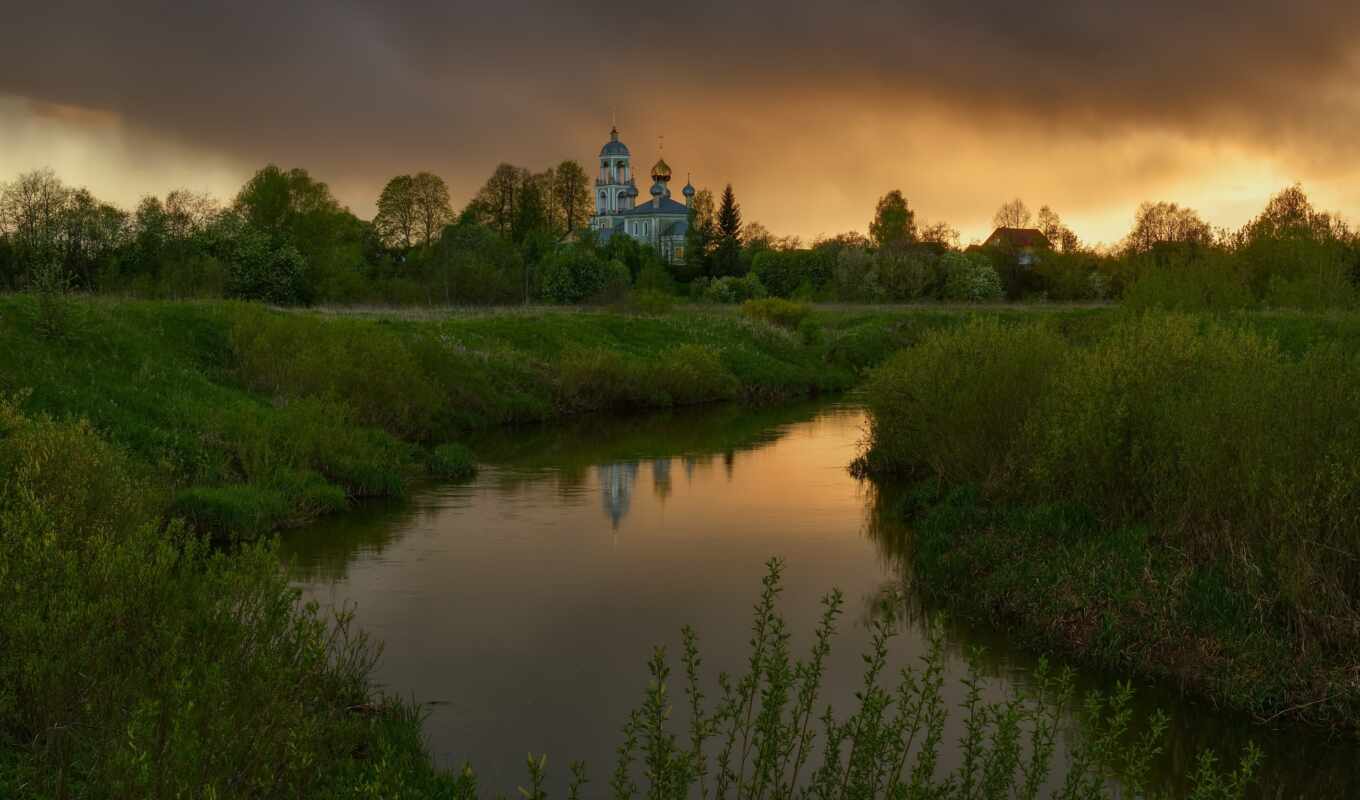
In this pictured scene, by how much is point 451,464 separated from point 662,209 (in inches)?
5438

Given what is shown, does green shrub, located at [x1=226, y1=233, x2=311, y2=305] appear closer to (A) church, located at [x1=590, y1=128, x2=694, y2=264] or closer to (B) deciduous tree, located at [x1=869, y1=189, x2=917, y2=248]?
(B) deciduous tree, located at [x1=869, y1=189, x2=917, y2=248]

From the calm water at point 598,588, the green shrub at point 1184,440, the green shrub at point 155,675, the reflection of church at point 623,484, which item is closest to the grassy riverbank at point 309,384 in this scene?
the calm water at point 598,588

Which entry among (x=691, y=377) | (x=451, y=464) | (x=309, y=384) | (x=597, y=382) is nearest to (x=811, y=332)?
(x=691, y=377)

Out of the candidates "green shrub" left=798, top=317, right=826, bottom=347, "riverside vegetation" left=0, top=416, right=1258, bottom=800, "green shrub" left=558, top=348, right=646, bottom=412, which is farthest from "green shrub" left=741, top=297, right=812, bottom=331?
"riverside vegetation" left=0, top=416, right=1258, bottom=800

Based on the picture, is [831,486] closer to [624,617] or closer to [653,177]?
[624,617]

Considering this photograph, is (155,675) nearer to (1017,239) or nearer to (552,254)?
(552,254)

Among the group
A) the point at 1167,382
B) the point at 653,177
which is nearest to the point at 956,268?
the point at 1167,382

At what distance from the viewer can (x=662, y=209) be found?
15962 cm

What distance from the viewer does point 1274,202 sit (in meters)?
→ 69.6

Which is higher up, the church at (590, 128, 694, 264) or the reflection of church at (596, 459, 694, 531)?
the church at (590, 128, 694, 264)

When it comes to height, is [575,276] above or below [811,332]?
above

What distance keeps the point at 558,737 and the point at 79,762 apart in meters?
4.30

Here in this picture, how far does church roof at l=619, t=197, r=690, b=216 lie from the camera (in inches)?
6261

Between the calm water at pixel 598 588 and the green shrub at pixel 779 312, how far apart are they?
34095mm
